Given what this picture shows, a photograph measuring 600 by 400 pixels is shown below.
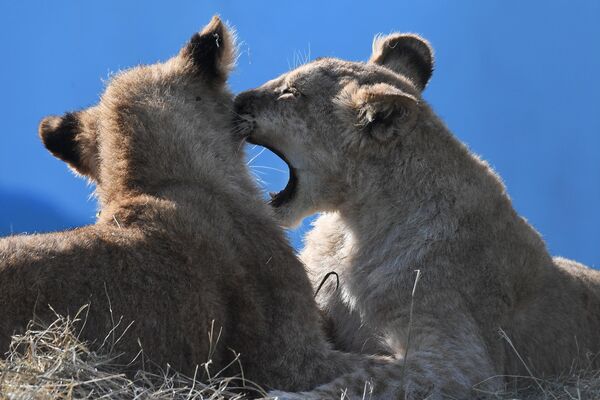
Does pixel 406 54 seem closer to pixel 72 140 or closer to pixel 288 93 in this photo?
pixel 288 93

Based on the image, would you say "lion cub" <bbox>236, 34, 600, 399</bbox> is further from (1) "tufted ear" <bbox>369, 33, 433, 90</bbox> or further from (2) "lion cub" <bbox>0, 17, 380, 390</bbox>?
(1) "tufted ear" <bbox>369, 33, 433, 90</bbox>

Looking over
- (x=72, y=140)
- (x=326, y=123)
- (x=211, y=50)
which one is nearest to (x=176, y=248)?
(x=72, y=140)

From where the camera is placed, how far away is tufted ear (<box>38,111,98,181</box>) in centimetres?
Result: 496

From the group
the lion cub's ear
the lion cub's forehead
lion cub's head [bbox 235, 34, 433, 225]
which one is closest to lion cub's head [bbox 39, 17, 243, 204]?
lion cub's head [bbox 235, 34, 433, 225]

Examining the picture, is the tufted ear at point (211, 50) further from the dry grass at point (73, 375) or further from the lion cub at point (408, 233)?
the dry grass at point (73, 375)

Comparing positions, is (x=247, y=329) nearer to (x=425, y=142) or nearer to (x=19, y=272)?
(x=19, y=272)

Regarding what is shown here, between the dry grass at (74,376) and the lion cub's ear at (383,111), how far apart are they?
1.57 metres

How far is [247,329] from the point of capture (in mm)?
4145

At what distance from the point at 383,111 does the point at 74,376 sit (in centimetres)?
218

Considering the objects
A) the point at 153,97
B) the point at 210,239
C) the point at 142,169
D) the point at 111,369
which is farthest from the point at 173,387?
the point at 153,97

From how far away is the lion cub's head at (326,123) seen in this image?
5066mm

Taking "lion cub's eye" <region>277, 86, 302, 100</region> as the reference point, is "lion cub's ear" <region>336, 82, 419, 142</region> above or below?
below

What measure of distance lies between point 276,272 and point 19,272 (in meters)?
1.13

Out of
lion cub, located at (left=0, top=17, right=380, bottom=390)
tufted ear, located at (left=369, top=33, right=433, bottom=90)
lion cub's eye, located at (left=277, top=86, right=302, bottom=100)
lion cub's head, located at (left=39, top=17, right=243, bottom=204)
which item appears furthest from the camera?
tufted ear, located at (left=369, top=33, right=433, bottom=90)
